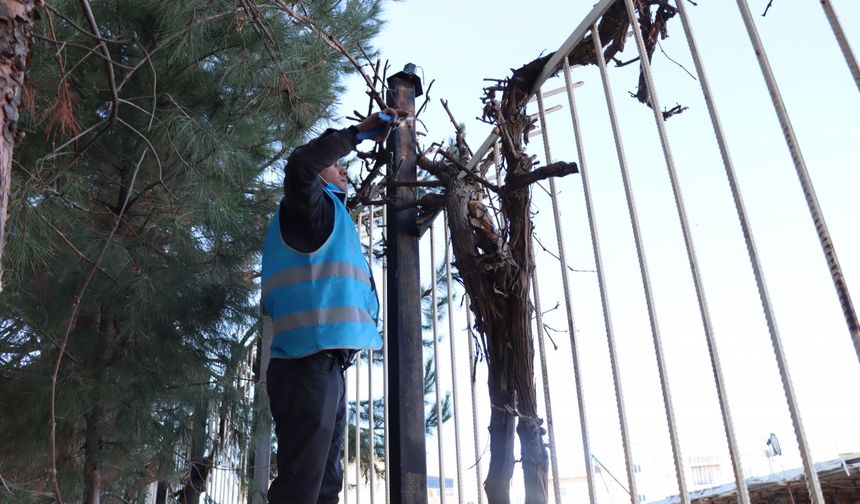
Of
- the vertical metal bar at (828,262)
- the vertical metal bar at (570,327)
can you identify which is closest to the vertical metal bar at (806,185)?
the vertical metal bar at (828,262)

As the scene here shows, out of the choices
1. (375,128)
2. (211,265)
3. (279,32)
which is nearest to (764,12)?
(375,128)

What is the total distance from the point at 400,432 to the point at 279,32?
1.47 m

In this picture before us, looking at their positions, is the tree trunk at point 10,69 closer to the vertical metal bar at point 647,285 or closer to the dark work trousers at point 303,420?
the dark work trousers at point 303,420

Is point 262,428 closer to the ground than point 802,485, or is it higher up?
higher up

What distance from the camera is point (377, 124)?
1.80 meters

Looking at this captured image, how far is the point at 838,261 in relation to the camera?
1045 mm

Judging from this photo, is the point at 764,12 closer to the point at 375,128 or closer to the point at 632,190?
the point at 632,190

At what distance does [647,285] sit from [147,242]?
6.57 ft

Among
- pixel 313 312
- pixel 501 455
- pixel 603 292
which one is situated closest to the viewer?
pixel 603 292

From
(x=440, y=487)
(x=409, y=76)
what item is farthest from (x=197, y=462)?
(x=409, y=76)

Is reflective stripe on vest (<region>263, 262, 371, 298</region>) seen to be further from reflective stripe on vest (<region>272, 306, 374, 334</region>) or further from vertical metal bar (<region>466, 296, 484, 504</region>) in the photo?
vertical metal bar (<region>466, 296, 484, 504</region>)

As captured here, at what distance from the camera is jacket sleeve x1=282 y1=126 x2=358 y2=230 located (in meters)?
1.70

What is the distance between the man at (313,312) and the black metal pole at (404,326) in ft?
0.43

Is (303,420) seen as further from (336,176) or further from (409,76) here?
(409,76)
